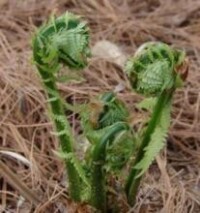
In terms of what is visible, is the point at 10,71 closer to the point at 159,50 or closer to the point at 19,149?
the point at 19,149

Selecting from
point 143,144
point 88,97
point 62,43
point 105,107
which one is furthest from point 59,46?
point 88,97

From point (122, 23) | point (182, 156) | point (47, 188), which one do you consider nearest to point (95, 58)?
point (122, 23)

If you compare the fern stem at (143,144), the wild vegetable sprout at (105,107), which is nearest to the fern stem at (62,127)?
the wild vegetable sprout at (105,107)

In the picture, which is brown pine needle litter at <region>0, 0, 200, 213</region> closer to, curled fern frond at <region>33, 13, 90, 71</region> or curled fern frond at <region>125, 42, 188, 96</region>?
curled fern frond at <region>33, 13, 90, 71</region>

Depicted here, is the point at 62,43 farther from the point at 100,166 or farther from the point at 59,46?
the point at 100,166

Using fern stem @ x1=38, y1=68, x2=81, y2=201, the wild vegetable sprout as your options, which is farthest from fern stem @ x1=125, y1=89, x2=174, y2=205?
fern stem @ x1=38, y1=68, x2=81, y2=201

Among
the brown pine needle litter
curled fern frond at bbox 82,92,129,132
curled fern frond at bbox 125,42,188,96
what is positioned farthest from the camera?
→ the brown pine needle litter

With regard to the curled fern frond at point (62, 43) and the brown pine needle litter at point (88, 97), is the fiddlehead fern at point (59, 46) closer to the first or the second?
the curled fern frond at point (62, 43)
